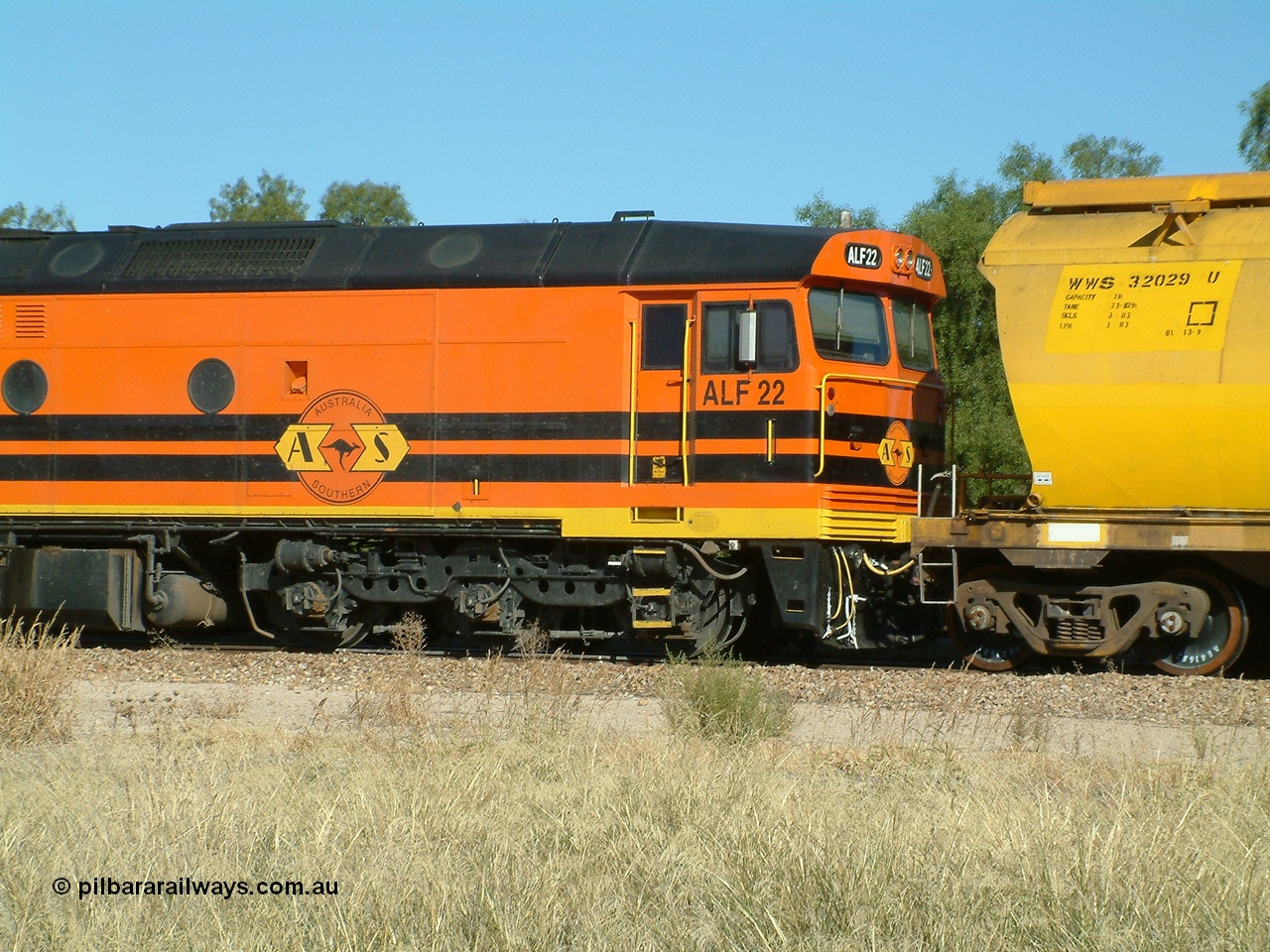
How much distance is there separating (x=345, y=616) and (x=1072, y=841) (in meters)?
9.40

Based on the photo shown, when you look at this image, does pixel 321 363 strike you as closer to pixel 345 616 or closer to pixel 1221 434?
pixel 345 616

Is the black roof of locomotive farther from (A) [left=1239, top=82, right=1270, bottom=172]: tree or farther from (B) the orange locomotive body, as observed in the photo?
(A) [left=1239, top=82, right=1270, bottom=172]: tree

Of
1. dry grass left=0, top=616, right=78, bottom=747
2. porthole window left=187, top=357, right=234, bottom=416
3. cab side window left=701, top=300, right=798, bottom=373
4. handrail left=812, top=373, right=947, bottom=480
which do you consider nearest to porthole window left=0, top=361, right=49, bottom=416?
porthole window left=187, top=357, right=234, bottom=416

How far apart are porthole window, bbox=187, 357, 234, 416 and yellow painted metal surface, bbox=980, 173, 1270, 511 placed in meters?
7.36

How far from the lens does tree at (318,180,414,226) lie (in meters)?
38.0

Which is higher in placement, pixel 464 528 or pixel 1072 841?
pixel 464 528

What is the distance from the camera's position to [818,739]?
8.76 metres

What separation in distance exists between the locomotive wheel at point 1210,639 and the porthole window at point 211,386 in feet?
29.3

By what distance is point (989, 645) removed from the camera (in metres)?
12.3

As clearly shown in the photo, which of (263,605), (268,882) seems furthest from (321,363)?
(268,882)

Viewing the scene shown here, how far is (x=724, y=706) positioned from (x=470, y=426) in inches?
193

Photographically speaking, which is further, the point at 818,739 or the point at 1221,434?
the point at 1221,434

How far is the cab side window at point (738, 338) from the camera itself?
39.1 ft

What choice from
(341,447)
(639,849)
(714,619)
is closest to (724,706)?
(639,849)
